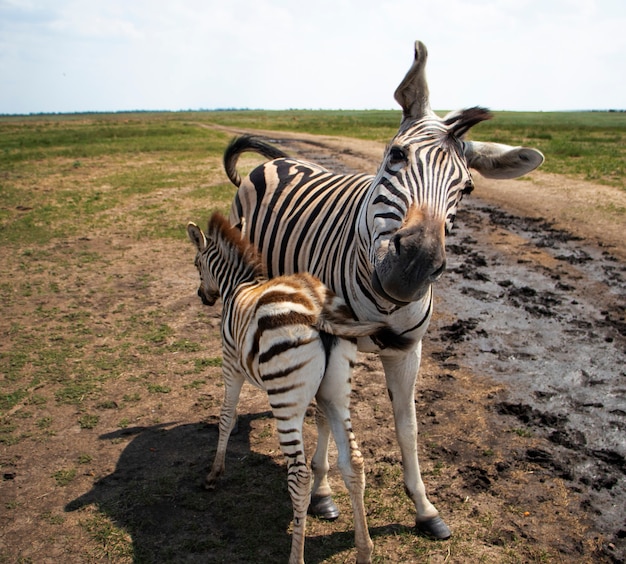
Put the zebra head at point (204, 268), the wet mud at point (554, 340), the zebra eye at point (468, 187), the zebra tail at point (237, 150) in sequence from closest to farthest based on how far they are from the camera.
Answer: the zebra eye at point (468, 187), the wet mud at point (554, 340), the zebra head at point (204, 268), the zebra tail at point (237, 150)

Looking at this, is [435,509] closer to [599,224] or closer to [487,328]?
[487,328]

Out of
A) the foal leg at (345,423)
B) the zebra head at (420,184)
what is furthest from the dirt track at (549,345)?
the zebra head at (420,184)

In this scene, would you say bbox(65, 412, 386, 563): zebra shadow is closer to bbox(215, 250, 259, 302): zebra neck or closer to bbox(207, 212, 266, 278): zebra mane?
bbox(215, 250, 259, 302): zebra neck

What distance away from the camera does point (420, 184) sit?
2.71 metres

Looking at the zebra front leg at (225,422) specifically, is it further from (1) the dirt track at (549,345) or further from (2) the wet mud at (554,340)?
(2) the wet mud at (554,340)

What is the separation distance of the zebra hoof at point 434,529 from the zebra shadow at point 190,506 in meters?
0.46

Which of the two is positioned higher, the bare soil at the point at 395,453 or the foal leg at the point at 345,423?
the foal leg at the point at 345,423

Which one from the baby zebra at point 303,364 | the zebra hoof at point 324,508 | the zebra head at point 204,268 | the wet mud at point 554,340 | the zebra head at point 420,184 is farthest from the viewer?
the zebra head at point 204,268

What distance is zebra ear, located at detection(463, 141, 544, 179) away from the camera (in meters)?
3.01

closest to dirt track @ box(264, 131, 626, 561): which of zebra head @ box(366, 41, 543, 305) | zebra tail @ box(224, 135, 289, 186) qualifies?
zebra head @ box(366, 41, 543, 305)

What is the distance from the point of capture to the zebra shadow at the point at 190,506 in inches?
133

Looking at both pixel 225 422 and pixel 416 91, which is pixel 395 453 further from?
pixel 416 91

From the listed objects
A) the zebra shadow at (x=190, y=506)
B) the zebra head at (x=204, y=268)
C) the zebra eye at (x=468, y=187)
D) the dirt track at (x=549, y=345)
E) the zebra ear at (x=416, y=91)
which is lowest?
the zebra shadow at (x=190, y=506)

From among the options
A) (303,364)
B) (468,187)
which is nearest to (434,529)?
(303,364)
